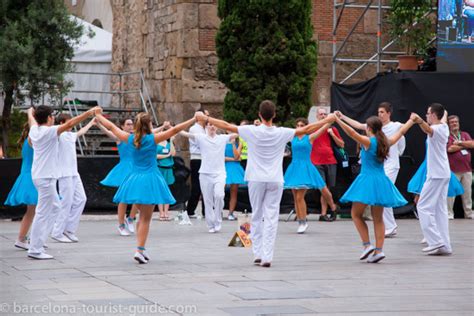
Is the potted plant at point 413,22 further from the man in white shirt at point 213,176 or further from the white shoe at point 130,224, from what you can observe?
the white shoe at point 130,224

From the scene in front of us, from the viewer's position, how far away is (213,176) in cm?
1711

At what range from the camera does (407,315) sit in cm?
882

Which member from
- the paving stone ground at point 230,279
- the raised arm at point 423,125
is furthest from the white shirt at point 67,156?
the raised arm at point 423,125

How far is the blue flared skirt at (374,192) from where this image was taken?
41.1ft

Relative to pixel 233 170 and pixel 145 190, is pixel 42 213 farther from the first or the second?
pixel 233 170

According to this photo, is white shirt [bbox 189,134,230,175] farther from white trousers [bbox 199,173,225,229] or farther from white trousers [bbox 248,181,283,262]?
white trousers [bbox 248,181,283,262]

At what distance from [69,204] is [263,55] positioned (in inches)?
364

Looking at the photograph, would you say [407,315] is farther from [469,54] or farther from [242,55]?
[242,55]

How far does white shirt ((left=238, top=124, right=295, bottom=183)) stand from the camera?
12.2 meters

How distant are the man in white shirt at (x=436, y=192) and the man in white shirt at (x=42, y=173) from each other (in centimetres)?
479

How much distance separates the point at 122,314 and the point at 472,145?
12.3 metres

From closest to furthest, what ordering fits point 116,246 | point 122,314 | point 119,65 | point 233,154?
point 122,314 < point 116,246 < point 233,154 < point 119,65

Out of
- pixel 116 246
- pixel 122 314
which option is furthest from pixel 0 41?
pixel 122 314

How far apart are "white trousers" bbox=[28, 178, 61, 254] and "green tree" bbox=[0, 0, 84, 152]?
39.8 ft
